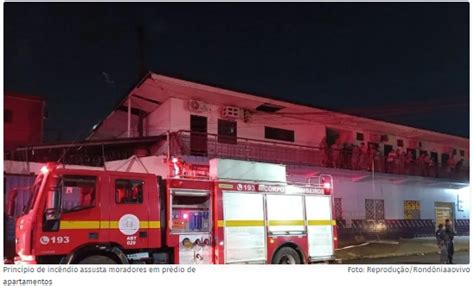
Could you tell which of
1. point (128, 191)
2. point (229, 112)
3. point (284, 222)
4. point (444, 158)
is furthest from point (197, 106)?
point (444, 158)

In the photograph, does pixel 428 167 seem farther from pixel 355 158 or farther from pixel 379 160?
pixel 355 158

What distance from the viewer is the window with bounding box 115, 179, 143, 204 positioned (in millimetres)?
7707

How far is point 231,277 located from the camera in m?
6.96

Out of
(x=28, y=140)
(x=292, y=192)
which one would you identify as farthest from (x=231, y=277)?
(x=28, y=140)

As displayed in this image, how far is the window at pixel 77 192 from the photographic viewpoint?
7305 mm

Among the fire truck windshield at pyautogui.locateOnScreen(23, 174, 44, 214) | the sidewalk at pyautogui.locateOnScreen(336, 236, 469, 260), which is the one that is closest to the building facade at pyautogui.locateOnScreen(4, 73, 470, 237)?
the sidewalk at pyautogui.locateOnScreen(336, 236, 469, 260)

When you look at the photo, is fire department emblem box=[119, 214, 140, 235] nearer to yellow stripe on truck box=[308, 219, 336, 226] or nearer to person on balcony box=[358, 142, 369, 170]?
yellow stripe on truck box=[308, 219, 336, 226]

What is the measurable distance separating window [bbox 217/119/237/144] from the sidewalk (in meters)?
4.28

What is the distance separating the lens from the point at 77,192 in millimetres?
7434

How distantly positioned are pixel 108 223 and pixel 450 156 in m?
17.1

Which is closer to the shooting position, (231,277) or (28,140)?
(231,277)

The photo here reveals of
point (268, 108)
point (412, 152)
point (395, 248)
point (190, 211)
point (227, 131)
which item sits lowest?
point (395, 248)

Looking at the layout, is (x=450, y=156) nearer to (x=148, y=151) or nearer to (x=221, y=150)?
(x=221, y=150)

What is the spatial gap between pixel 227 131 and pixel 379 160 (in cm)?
582
